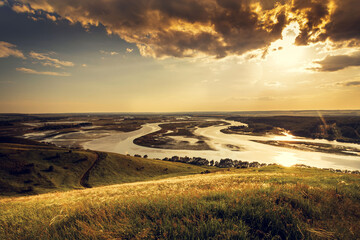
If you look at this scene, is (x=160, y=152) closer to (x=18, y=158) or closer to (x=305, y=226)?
(x=18, y=158)

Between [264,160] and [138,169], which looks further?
[264,160]

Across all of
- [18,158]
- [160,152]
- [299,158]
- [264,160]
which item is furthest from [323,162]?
[18,158]

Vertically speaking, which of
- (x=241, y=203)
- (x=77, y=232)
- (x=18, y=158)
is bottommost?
(x=18, y=158)

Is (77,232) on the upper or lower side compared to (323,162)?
upper

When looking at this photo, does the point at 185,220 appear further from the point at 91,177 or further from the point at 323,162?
the point at 323,162

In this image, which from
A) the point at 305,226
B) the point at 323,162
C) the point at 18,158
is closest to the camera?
the point at 305,226

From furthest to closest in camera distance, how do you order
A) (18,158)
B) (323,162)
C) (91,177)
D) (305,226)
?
(323,162)
(18,158)
(91,177)
(305,226)

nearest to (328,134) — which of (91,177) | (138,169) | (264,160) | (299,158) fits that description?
(299,158)
